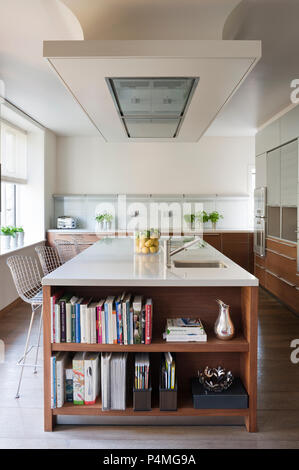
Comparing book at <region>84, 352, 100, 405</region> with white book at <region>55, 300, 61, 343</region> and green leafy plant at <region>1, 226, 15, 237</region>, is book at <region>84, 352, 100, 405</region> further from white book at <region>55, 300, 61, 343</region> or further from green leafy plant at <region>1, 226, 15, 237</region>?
green leafy plant at <region>1, 226, 15, 237</region>

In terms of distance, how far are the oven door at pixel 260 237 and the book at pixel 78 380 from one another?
4.19m

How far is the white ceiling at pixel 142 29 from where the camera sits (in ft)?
8.04

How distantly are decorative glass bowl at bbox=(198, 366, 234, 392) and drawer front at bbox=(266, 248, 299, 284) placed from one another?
2.62 meters

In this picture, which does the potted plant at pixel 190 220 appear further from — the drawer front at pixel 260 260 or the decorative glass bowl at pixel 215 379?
the decorative glass bowl at pixel 215 379

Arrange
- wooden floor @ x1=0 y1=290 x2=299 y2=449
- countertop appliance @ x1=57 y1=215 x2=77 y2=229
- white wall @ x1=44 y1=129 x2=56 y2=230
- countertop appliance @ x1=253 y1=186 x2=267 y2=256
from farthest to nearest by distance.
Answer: countertop appliance @ x1=57 y1=215 x2=77 y2=229, white wall @ x1=44 y1=129 x2=56 y2=230, countertop appliance @ x1=253 y1=186 x2=267 y2=256, wooden floor @ x1=0 y1=290 x2=299 y2=449

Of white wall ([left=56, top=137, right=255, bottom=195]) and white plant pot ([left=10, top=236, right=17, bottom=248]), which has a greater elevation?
white wall ([left=56, top=137, right=255, bottom=195])

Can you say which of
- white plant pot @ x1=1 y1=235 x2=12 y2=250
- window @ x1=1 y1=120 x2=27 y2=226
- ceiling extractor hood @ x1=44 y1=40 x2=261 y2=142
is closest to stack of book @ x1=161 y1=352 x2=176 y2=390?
ceiling extractor hood @ x1=44 y1=40 x2=261 y2=142

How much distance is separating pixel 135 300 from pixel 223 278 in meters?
0.53

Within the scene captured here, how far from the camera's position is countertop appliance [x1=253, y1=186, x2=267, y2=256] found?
19.2ft

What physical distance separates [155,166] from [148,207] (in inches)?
30.6

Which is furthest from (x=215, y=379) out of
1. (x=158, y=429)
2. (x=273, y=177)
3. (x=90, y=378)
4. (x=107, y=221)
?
(x=107, y=221)

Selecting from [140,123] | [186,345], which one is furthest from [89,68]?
[186,345]

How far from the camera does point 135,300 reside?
2311 millimetres

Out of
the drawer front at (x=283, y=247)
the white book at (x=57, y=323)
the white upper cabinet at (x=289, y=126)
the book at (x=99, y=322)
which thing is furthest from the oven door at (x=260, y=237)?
the white book at (x=57, y=323)
